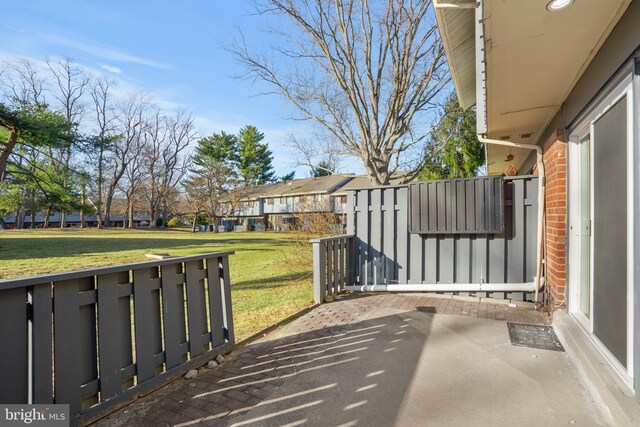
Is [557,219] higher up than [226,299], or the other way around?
[557,219]

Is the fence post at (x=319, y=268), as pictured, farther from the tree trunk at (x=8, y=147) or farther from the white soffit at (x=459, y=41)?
the tree trunk at (x=8, y=147)

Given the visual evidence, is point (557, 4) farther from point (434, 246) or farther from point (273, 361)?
point (434, 246)

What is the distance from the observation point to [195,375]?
106 inches

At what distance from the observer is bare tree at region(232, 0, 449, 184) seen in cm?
936

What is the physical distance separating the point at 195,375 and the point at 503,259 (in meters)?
4.07

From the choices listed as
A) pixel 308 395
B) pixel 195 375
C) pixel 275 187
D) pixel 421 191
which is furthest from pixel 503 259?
pixel 275 187

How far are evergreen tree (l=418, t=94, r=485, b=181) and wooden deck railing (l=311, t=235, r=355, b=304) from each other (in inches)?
282

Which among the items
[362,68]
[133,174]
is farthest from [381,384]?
[133,174]

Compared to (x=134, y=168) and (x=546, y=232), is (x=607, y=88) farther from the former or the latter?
(x=134, y=168)

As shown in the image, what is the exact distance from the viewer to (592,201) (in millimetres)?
2840

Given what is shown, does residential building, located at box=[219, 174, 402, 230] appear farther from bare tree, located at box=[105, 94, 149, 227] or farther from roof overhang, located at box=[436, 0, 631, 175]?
roof overhang, located at box=[436, 0, 631, 175]

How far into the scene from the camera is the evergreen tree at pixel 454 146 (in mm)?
10953

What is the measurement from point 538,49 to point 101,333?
367 centimetres

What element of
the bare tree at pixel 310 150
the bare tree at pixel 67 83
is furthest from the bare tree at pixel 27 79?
the bare tree at pixel 310 150
